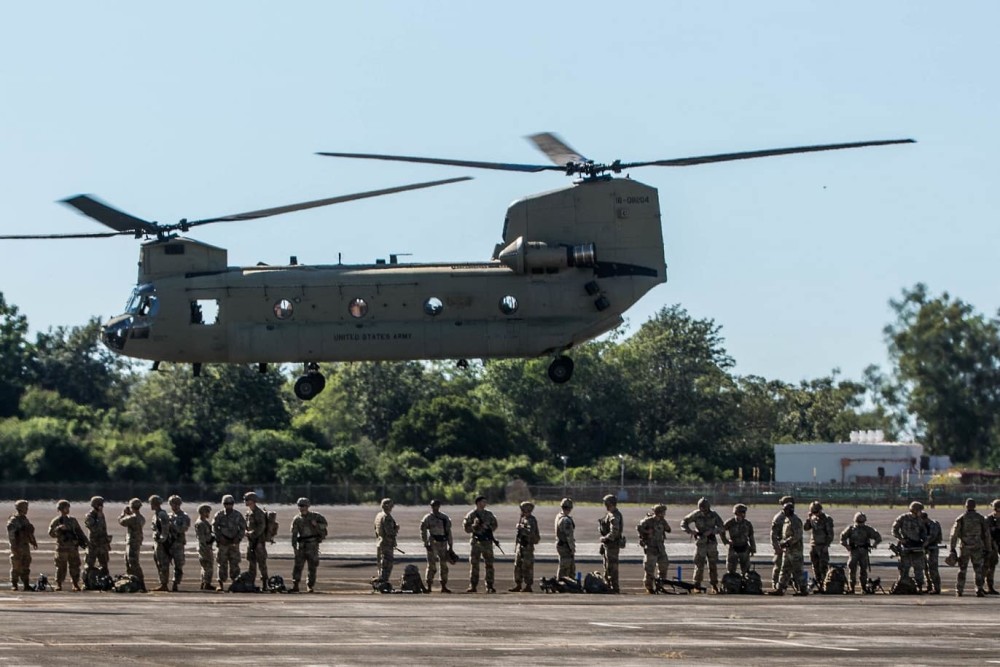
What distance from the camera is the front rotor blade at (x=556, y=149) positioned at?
36.6m

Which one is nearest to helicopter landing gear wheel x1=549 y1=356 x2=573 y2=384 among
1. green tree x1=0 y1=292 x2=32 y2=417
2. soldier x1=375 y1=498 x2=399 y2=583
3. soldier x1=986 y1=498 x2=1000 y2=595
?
soldier x1=375 y1=498 x2=399 y2=583

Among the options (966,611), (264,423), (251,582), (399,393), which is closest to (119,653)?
(251,582)

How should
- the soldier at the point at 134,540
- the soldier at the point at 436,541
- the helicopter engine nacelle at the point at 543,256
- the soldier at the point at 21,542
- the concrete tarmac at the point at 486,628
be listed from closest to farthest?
the concrete tarmac at the point at 486,628
the soldier at the point at 21,542
the soldier at the point at 134,540
the soldier at the point at 436,541
the helicopter engine nacelle at the point at 543,256

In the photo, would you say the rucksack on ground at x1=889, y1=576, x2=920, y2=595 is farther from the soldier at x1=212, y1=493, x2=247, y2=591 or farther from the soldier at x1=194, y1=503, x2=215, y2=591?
the soldier at x1=194, y1=503, x2=215, y2=591

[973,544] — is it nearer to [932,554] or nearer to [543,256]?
[932,554]

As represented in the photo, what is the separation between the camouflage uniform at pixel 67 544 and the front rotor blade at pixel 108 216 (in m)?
10.5

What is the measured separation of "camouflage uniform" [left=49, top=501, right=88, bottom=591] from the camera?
2792 cm

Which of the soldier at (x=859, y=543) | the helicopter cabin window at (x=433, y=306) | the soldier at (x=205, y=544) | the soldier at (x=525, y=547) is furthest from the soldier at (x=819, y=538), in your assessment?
the soldier at (x=205, y=544)

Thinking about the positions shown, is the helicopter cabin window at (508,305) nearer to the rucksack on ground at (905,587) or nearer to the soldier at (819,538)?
the soldier at (819,538)

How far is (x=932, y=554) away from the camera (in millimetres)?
29328

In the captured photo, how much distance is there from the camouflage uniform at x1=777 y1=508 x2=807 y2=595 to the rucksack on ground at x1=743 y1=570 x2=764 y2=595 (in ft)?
1.24

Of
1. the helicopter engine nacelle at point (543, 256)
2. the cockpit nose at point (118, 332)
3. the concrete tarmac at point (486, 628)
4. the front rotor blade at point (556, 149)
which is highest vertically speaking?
the front rotor blade at point (556, 149)

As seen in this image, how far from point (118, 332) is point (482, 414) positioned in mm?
55545

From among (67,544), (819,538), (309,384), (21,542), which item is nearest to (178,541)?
(67,544)
